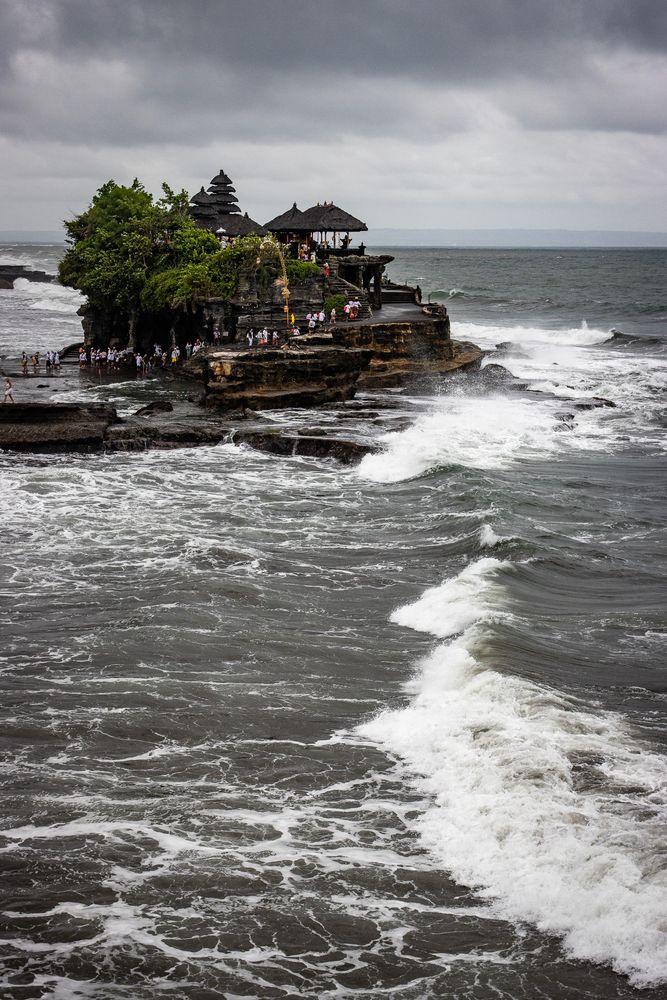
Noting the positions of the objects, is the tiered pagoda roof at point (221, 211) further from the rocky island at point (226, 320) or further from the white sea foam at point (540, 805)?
the white sea foam at point (540, 805)

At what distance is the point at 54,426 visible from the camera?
24.7m

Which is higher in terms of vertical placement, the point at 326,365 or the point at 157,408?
the point at 326,365

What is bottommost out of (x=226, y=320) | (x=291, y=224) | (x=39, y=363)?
(x=39, y=363)

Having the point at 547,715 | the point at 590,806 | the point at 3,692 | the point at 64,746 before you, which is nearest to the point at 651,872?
the point at 590,806

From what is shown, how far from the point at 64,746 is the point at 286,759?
2409mm

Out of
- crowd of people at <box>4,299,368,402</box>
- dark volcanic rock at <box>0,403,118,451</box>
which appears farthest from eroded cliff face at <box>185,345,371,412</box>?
dark volcanic rock at <box>0,403,118,451</box>

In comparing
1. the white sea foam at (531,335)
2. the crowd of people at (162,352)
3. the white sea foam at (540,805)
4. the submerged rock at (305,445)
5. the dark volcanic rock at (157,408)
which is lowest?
the white sea foam at (540,805)

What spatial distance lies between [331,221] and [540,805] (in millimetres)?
38347

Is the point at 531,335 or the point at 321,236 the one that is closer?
the point at 321,236

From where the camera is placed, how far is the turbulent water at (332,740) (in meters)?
7.24

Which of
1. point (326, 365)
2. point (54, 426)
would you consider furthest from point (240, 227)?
point (54, 426)

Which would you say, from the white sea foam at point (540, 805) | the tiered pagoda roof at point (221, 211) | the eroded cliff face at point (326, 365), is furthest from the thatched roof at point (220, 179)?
the white sea foam at point (540, 805)

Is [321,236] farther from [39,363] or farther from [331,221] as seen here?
[39,363]

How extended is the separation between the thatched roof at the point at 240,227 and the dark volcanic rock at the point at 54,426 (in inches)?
878
